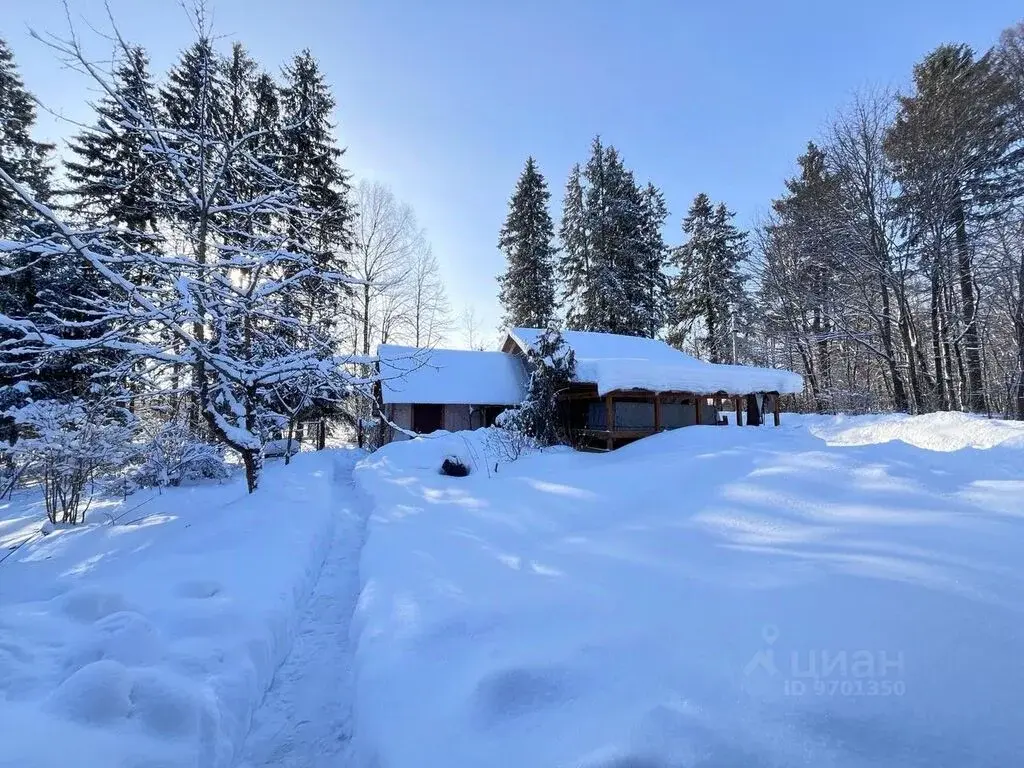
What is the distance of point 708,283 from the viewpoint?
26594 mm

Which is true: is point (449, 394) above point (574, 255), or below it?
below

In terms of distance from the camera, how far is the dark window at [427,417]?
61.4 feet

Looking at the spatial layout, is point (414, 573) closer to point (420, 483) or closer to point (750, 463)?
point (750, 463)

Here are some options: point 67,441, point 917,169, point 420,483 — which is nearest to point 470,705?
point 420,483

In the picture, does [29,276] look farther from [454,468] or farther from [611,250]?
[611,250]

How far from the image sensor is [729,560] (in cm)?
293

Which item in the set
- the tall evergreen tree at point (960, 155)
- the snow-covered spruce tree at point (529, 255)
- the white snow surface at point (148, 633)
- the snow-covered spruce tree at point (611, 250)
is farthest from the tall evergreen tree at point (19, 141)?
the tall evergreen tree at point (960, 155)

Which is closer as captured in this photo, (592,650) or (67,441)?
(592,650)

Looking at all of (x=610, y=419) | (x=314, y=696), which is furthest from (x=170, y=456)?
(x=610, y=419)

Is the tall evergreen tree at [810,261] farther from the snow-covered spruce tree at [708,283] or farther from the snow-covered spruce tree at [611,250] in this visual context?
the snow-covered spruce tree at [611,250]

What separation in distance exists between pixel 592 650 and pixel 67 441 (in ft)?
27.0

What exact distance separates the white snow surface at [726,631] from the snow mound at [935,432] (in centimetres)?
658

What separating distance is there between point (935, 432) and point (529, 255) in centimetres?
2007

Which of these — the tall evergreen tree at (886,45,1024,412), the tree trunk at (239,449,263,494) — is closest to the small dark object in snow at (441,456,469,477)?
the tree trunk at (239,449,263,494)
